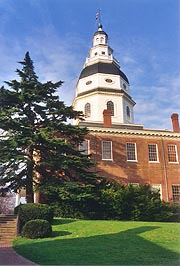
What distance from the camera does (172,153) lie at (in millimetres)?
31031

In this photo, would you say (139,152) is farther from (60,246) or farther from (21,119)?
(60,246)

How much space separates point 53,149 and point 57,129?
1.56m

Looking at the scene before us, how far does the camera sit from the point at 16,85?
2231cm

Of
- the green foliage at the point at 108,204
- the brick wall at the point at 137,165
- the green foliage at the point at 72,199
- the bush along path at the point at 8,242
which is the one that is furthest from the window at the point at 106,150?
the bush along path at the point at 8,242

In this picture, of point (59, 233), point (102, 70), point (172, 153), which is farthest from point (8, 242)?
point (102, 70)

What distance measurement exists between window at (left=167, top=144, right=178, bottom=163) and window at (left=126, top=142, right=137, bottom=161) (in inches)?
146

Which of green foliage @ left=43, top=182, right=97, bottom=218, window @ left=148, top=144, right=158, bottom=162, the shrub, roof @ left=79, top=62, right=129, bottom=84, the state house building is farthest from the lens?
roof @ left=79, top=62, right=129, bottom=84

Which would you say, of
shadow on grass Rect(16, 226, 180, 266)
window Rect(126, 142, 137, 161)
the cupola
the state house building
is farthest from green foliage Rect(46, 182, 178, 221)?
the cupola

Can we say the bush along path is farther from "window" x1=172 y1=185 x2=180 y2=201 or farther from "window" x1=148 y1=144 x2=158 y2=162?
"window" x1=172 y1=185 x2=180 y2=201

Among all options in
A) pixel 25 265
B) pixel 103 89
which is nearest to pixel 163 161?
pixel 103 89

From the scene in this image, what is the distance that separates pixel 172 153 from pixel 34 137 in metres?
16.5

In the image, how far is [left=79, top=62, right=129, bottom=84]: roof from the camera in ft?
129

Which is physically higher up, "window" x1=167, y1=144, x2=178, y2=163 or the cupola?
the cupola

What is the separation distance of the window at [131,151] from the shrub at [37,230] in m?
16.2
